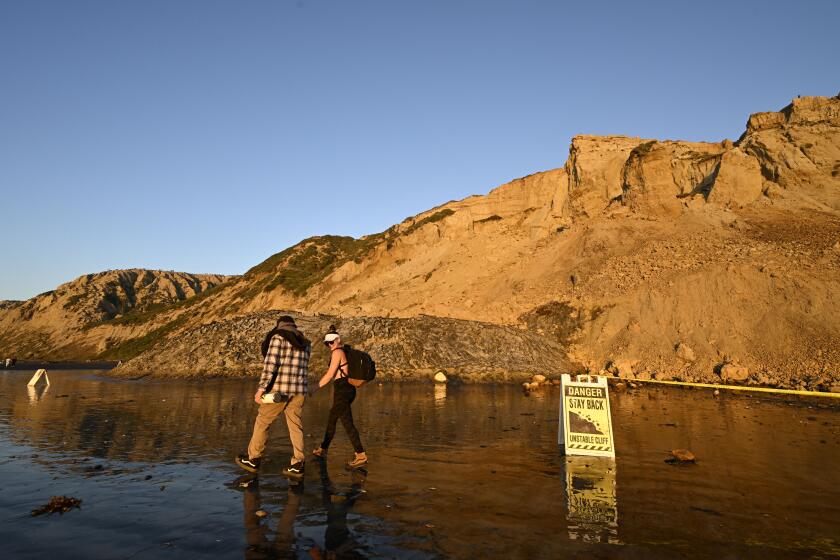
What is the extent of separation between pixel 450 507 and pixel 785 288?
89.5 feet

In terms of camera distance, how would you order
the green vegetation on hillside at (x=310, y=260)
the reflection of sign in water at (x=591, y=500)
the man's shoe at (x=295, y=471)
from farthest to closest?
the green vegetation on hillside at (x=310, y=260) < the man's shoe at (x=295, y=471) < the reflection of sign in water at (x=591, y=500)

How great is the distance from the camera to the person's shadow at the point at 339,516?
4.54 m

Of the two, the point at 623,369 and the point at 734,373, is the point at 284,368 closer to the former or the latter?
the point at 623,369

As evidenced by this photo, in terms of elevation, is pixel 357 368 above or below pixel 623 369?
above

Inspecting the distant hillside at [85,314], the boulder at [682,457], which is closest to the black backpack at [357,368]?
the boulder at [682,457]

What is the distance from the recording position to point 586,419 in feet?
28.9

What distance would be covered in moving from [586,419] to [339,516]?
4.94 m

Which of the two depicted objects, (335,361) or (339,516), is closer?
(339,516)

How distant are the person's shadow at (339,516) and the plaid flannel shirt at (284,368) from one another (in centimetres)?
138

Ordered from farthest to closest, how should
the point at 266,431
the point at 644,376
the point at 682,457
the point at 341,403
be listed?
the point at 644,376
the point at 341,403
the point at 682,457
the point at 266,431

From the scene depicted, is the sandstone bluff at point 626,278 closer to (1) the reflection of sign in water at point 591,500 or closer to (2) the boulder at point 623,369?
(2) the boulder at point 623,369

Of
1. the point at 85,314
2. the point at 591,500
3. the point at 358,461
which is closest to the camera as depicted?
the point at 591,500

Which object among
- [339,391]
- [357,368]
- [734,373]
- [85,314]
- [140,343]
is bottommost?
[734,373]

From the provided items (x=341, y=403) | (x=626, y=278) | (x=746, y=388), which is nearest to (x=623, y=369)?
(x=746, y=388)
